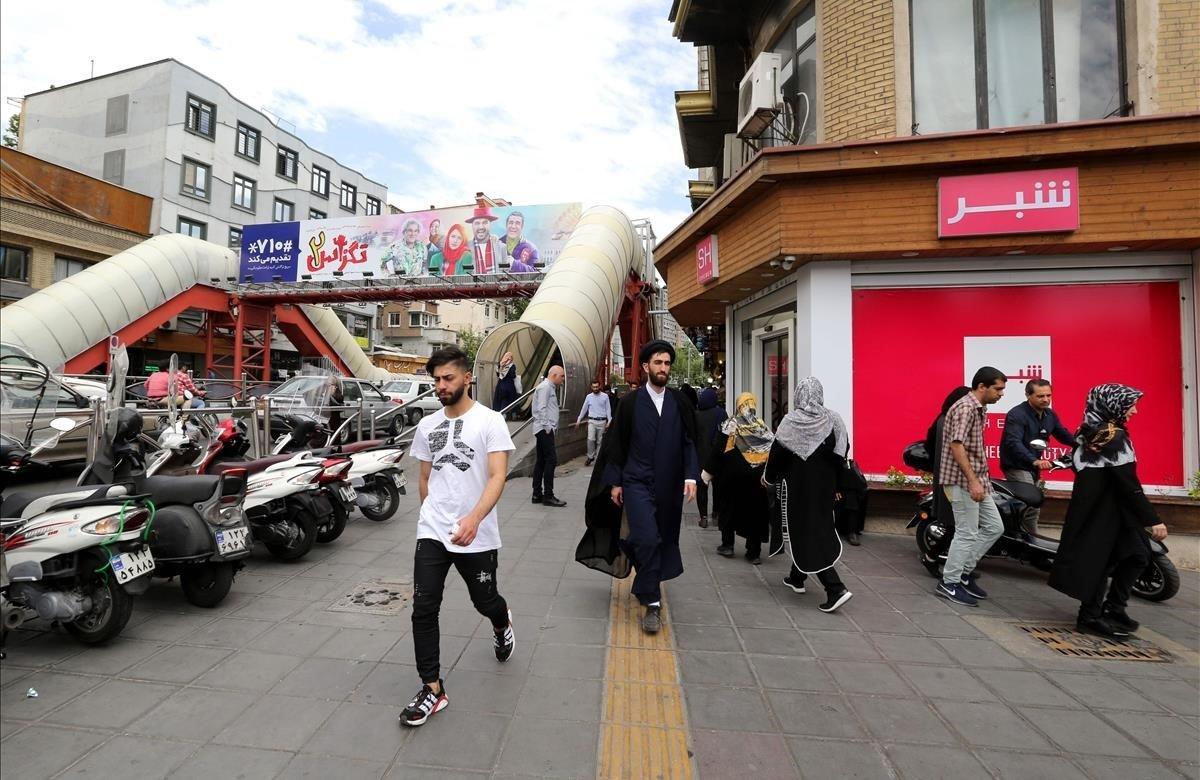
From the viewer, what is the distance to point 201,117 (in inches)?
1073

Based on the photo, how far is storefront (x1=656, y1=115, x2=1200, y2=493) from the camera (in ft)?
19.7

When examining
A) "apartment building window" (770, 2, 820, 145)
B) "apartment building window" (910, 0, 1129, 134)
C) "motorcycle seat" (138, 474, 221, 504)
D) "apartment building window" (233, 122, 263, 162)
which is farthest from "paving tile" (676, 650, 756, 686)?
"apartment building window" (233, 122, 263, 162)

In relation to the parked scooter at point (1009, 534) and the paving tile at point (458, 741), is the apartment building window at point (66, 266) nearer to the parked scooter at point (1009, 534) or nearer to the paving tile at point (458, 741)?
the paving tile at point (458, 741)

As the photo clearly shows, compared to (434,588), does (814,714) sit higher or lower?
lower

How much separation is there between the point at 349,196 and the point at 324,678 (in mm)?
44945

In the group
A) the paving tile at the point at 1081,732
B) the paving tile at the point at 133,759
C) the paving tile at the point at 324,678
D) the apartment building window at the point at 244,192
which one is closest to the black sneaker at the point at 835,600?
the paving tile at the point at 1081,732

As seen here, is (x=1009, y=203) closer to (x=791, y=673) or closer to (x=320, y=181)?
(x=791, y=673)

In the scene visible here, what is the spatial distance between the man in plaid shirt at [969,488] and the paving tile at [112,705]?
5.28 meters

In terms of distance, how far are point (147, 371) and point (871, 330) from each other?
1271cm

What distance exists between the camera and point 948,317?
6910 mm

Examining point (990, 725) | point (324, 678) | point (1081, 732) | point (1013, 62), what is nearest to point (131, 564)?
point (324, 678)

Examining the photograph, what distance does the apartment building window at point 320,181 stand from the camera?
38406 millimetres

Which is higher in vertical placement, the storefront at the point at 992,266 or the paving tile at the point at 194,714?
the storefront at the point at 992,266

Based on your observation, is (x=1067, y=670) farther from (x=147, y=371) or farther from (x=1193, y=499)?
(x=147, y=371)
